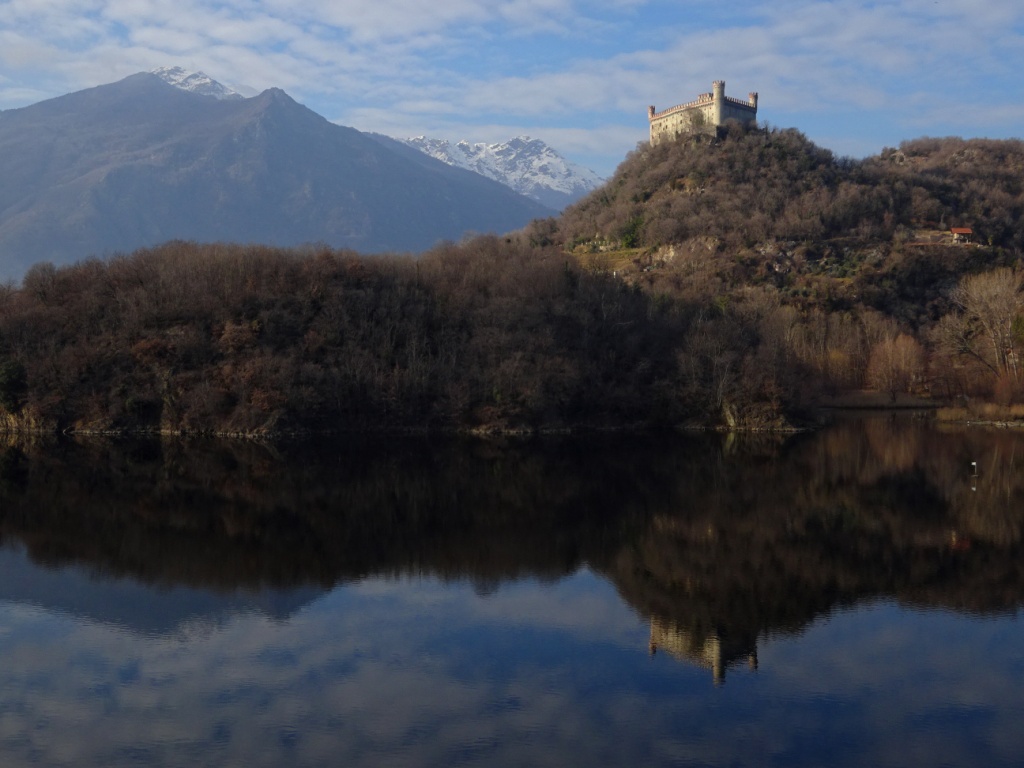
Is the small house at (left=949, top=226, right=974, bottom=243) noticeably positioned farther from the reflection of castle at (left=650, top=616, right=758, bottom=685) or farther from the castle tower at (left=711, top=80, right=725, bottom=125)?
the reflection of castle at (left=650, top=616, right=758, bottom=685)

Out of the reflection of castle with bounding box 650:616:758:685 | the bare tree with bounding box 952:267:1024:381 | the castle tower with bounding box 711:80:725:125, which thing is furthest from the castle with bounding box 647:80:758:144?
the reflection of castle with bounding box 650:616:758:685

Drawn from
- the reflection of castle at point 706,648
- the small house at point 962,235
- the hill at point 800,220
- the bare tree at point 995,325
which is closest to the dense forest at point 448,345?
the bare tree at point 995,325

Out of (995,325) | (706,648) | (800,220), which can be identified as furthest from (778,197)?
(706,648)

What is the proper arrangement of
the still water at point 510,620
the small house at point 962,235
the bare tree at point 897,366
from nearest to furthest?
the still water at point 510,620 < the bare tree at point 897,366 < the small house at point 962,235

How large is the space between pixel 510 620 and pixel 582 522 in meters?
10.8

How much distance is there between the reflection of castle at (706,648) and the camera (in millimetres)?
18828

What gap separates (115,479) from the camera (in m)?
39.5

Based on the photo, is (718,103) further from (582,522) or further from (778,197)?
(582,522)

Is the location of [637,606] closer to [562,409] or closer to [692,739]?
[692,739]

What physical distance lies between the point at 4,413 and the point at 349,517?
36843 millimetres

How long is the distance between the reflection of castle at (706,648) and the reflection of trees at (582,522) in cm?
7

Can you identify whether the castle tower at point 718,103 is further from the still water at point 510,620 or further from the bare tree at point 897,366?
the still water at point 510,620

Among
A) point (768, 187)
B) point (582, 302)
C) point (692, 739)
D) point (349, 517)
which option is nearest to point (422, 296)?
point (582, 302)

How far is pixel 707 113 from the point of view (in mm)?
122500
